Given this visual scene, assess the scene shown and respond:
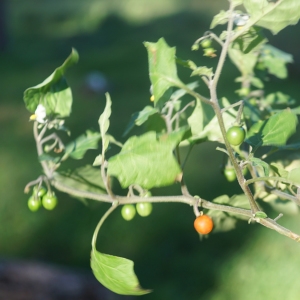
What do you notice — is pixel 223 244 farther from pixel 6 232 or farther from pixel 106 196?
pixel 106 196

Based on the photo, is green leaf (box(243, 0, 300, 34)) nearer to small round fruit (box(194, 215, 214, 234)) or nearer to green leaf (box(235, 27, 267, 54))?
green leaf (box(235, 27, 267, 54))

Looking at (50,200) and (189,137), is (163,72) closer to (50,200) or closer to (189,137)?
(189,137)

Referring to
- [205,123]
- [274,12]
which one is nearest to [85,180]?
[205,123]

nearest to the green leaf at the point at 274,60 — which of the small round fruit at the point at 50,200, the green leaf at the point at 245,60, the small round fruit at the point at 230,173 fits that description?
the green leaf at the point at 245,60

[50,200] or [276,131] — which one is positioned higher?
[276,131]

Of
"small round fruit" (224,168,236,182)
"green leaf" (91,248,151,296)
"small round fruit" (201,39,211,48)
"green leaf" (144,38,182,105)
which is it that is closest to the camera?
"green leaf" (144,38,182,105)

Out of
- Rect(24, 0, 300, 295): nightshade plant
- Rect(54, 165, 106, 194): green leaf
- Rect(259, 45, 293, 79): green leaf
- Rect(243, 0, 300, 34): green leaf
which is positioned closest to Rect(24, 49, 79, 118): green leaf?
Rect(24, 0, 300, 295): nightshade plant
